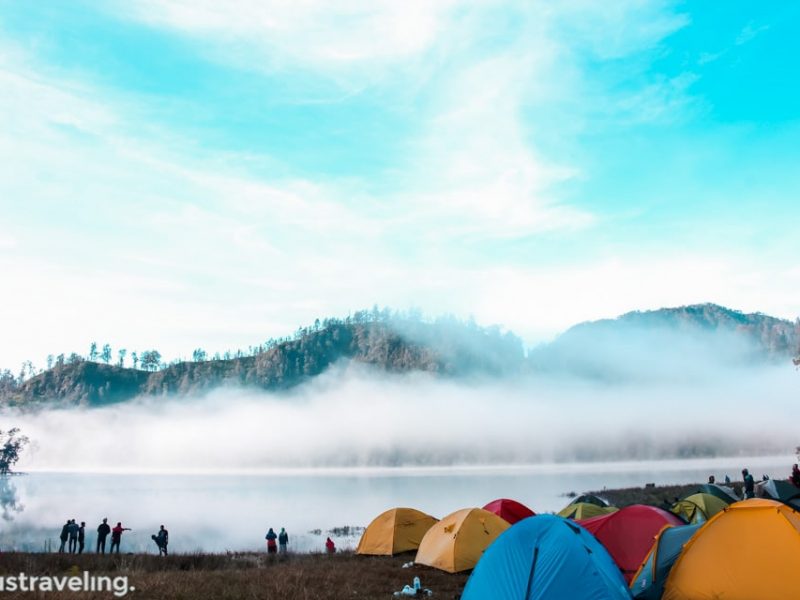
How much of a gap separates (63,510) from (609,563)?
88.6 m

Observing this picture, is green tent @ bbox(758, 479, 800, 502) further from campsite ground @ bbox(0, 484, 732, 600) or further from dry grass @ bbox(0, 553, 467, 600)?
campsite ground @ bbox(0, 484, 732, 600)

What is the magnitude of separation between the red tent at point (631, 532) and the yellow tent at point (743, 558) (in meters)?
4.23

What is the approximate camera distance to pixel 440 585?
56.9ft

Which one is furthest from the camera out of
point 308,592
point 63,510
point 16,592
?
point 63,510

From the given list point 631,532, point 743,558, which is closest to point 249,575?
point 631,532

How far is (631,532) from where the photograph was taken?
17047 mm

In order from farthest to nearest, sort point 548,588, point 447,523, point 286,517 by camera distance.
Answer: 1. point 286,517
2. point 447,523
3. point 548,588

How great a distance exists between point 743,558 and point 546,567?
13.2ft

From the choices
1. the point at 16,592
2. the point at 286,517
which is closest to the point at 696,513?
the point at 16,592

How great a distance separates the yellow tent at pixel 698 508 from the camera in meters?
21.4

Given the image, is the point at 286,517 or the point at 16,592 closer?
the point at 16,592

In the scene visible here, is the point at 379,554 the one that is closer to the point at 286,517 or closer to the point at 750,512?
the point at 750,512

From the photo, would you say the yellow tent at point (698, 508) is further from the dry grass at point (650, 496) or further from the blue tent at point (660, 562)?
the dry grass at point (650, 496)

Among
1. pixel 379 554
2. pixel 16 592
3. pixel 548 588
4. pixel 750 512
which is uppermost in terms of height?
pixel 750 512
